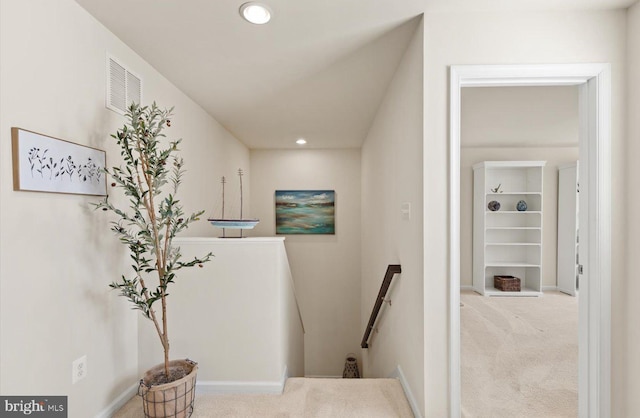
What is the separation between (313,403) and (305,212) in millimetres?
3555

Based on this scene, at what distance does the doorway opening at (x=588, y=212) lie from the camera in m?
1.65

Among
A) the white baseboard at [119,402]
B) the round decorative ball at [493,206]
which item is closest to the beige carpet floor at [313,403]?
the white baseboard at [119,402]

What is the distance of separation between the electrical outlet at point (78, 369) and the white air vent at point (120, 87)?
146cm

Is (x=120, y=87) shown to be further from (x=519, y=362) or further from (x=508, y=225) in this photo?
(x=508, y=225)

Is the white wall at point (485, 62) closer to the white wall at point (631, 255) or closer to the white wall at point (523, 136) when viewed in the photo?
the white wall at point (631, 255)

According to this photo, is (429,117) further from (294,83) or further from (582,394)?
(582,394)

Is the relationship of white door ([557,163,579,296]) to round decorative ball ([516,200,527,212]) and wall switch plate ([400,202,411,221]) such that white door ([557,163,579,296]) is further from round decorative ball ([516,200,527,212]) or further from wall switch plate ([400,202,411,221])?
wall switch plate ([400,202,411,221])

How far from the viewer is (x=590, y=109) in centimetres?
170

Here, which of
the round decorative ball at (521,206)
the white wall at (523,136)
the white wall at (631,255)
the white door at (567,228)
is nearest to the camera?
the white wall at (631,255)

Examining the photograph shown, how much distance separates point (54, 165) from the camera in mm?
1499

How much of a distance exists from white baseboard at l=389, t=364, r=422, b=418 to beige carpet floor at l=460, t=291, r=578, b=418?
1.04 ft

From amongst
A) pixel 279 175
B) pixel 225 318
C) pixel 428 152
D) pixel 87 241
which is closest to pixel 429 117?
pixel 428 152

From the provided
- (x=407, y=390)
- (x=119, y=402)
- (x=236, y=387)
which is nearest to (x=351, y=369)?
(x=407, y=390)

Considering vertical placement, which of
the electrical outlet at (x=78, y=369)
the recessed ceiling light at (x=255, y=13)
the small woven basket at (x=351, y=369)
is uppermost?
the recessed ceiling light at (x=255, y=13)
